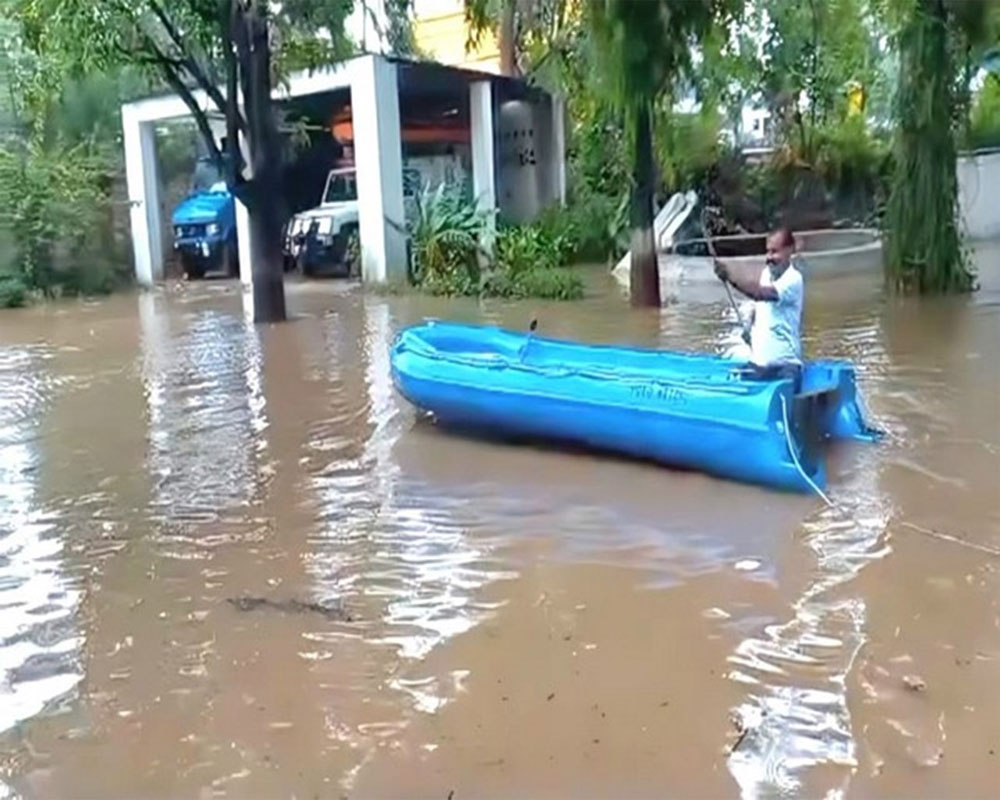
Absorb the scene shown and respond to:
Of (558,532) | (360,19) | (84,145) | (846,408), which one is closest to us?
(558,532)

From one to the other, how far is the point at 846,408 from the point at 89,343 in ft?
31.1

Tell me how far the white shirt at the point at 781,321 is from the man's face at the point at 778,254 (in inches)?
1.5

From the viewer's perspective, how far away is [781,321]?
7.93m

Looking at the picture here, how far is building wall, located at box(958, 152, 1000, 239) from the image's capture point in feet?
78.6

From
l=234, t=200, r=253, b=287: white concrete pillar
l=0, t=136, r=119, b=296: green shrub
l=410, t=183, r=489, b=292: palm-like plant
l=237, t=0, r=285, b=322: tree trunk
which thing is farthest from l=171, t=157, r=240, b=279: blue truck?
l=237, t=0, r=285, b=322: tree trunk

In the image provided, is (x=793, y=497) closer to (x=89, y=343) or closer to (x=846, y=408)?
(x=846, y=408)

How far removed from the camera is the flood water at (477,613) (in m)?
4.14

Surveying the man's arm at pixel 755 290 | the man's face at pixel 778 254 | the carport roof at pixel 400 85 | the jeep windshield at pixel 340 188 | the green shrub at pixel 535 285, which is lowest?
the green shrub at pixel 535 285

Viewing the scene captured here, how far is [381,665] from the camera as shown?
4949 millimetres

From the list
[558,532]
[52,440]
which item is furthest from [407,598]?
[52,440]

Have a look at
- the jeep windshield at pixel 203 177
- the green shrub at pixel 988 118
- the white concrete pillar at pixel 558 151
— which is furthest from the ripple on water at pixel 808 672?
the jeep windshield at pixel 203 177

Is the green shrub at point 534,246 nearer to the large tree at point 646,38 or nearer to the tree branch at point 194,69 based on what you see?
the tree branch at point 194,69

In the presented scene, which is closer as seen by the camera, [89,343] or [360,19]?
[89,343]

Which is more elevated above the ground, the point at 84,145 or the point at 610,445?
the point at 84,145
